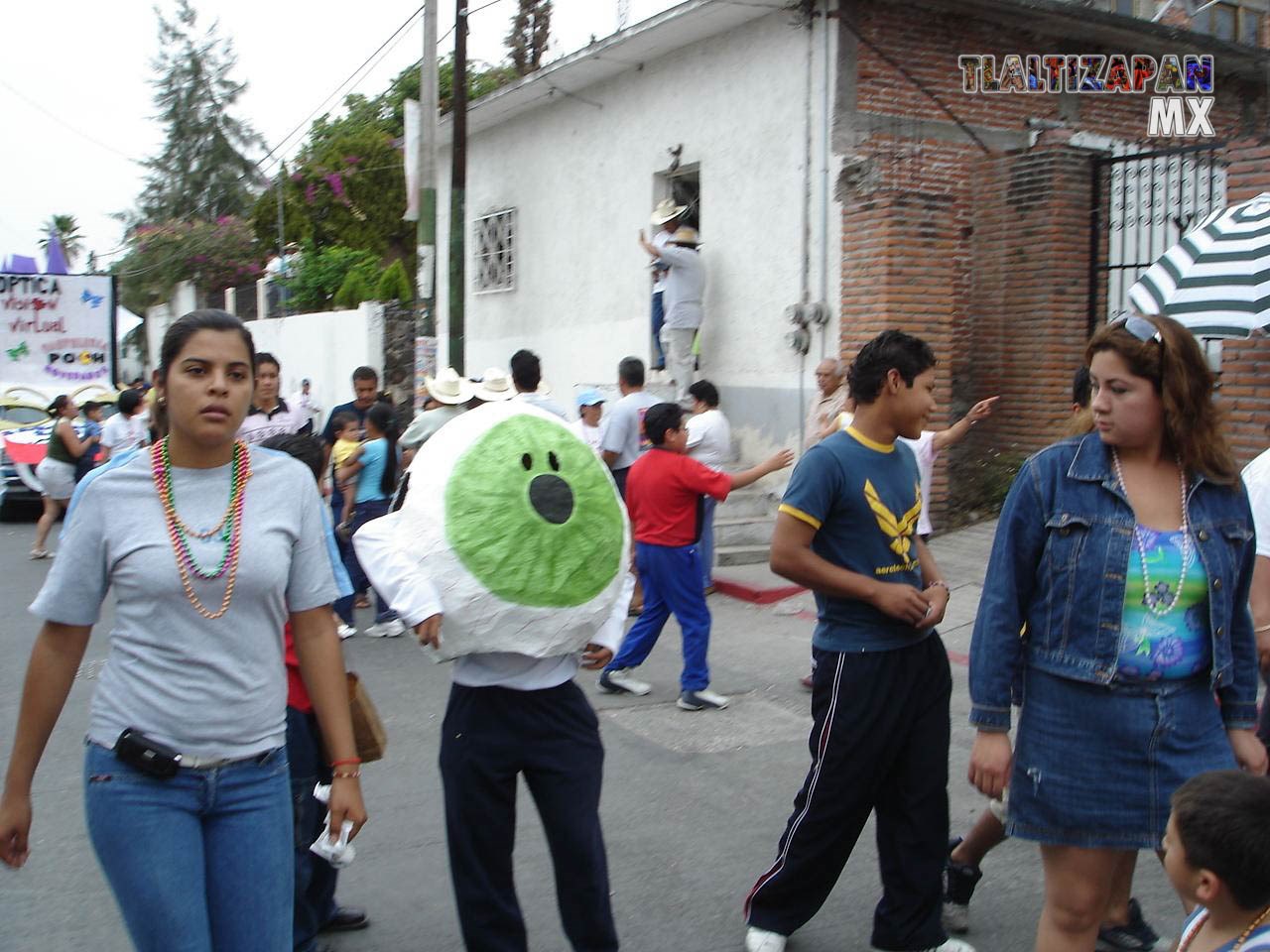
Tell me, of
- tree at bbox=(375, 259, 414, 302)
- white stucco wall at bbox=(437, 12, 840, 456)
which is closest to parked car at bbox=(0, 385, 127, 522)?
white stucco wall at bbox=(437, 12, 840, 456)

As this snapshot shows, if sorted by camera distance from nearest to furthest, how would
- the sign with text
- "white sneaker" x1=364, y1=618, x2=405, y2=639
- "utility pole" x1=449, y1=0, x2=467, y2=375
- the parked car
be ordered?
"white sneaker" x1=364, y1=618, x2=405, y2=639 < the parked car < "utility pole" x1=449, y1=0, x2=467, y2=375 < the sign with text

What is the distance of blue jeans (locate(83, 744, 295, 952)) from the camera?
2465mm

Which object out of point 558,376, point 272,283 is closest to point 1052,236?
point 558,376

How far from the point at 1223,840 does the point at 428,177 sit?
15426mm

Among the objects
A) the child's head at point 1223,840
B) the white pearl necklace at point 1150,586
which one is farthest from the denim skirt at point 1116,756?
the child's head at point 1223,840

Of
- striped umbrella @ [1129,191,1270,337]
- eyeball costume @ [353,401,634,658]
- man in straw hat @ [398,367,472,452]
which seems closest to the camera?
eyeball costume @ [353,401,634,658]

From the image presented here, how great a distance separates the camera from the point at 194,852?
8.29ft

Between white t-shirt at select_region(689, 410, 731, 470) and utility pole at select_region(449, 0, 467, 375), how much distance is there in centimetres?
701

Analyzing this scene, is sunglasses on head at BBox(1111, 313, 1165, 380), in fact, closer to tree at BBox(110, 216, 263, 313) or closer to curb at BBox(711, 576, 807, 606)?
curb at BBox(711, 576, 807, 606)

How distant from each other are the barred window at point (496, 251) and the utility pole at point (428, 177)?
1965 mm

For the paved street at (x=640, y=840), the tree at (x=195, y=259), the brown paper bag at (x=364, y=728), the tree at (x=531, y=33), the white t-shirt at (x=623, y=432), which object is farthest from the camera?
the tree at (x=531, y=33)

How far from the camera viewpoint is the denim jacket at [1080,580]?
2.97 metres

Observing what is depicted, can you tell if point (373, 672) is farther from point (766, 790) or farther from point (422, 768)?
point (766, 790)

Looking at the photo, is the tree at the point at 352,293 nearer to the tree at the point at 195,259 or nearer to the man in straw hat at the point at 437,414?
the tree at the point at 195,259
